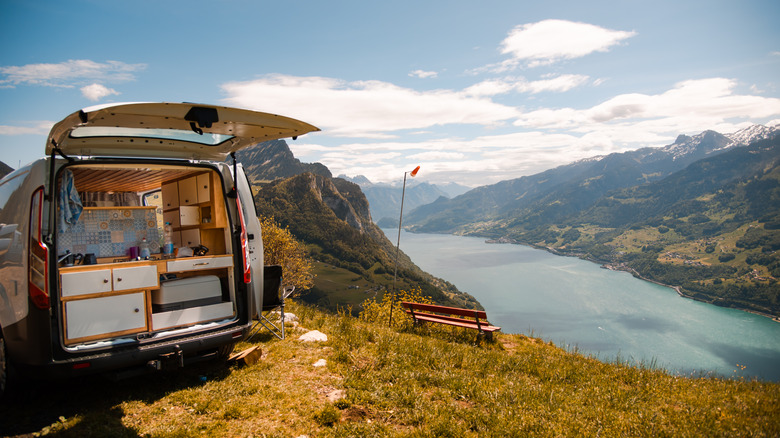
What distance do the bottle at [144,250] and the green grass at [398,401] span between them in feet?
6.02

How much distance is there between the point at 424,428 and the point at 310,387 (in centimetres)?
168

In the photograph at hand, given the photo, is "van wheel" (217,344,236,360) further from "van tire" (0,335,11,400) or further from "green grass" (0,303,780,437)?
"van tire" (0,335,11,400)

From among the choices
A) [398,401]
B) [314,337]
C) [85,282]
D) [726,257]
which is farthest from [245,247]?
[726,257]

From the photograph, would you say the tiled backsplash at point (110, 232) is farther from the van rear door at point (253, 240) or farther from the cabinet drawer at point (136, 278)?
the van rear door at point (253, 240)

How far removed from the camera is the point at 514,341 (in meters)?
8.89

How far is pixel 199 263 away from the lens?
5172 millimetres

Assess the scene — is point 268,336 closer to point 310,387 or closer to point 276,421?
point 310,387

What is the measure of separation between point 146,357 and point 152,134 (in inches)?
106

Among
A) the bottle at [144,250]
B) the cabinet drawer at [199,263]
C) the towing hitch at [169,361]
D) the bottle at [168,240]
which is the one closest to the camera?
the towing hitch at [169,361]

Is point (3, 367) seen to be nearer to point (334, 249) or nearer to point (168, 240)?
point (168, 240)

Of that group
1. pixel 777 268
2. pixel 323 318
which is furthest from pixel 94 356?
pixel 777 268

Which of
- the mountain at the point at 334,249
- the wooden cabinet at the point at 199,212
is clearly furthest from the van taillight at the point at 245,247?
the mountain at the point at 334,249

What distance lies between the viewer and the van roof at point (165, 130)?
387 centimetres

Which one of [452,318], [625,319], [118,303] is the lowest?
[625,319]
